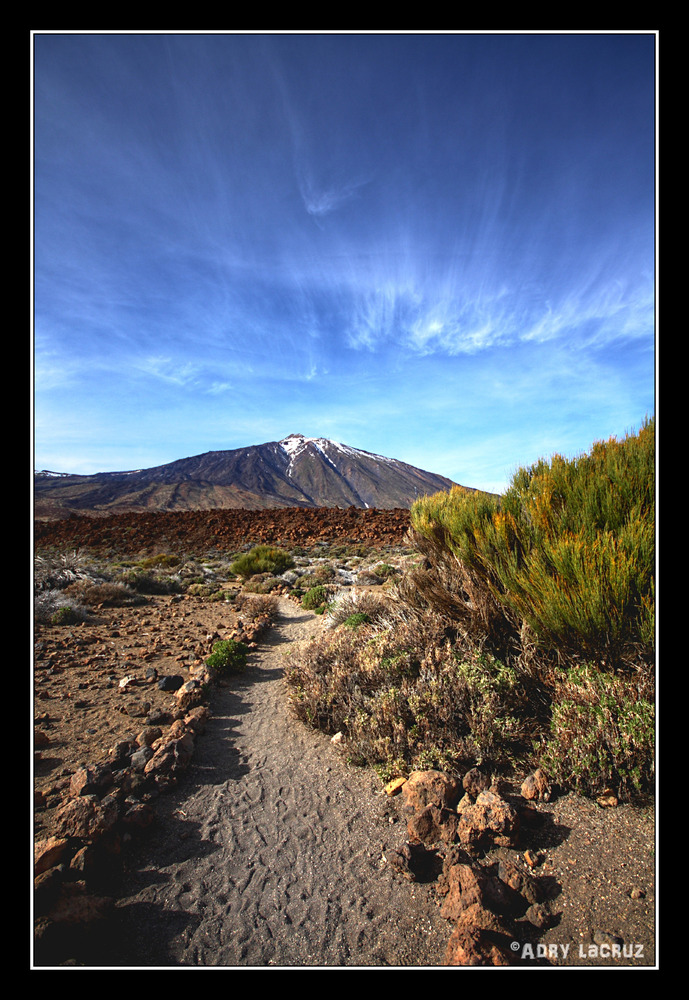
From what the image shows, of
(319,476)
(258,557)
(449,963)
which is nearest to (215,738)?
(449,963)

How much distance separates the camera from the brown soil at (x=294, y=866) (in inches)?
73.7

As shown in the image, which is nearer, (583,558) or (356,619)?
(583,558)

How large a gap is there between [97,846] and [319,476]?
161 m

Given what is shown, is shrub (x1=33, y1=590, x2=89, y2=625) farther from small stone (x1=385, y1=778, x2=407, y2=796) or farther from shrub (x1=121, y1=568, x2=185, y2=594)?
small stone (x1=385, y1=778, x2=407, y2=796)

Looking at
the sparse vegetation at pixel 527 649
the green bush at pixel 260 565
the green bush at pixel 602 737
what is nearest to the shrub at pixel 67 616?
the sparse vegetation at pixel 527 649

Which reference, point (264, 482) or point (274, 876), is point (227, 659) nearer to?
point (274, 876)

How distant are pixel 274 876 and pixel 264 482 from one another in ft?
471

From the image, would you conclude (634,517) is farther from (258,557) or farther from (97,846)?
(258,557)

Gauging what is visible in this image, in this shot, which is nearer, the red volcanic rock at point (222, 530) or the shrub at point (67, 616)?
the shrub at point (67, 616)

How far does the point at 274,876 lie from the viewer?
236cm

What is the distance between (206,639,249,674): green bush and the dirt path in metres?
1.74

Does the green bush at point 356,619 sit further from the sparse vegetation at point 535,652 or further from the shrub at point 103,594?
the shrub at point 103,594

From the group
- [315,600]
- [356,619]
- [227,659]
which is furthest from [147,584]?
[356,619]
